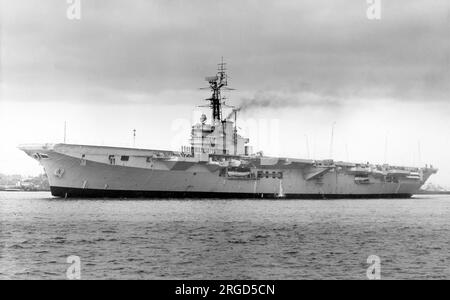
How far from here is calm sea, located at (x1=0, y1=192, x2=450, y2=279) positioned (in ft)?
48.4

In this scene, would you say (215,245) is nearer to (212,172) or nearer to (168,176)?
(168,176)

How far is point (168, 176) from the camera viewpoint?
1513 inches

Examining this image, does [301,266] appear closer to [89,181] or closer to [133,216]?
[133,216]

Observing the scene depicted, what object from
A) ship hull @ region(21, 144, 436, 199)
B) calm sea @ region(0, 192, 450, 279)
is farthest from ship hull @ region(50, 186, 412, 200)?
calm sea @ region(0, 192, 450, 279)

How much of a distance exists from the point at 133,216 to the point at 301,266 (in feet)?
41.5

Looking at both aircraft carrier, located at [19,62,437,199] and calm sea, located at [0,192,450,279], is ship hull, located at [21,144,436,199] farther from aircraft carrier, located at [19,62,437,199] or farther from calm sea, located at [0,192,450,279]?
calm sea, located at [0,192,450,279]

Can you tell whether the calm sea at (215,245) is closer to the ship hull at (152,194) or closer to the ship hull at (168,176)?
the ship hull at (168,176)

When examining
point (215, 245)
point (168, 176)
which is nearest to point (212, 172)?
point (168, 176)

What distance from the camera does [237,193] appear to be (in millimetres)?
42750

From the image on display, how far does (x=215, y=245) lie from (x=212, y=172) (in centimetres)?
2197

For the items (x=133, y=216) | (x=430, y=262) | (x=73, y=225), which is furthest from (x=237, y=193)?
(x=430, y=262)

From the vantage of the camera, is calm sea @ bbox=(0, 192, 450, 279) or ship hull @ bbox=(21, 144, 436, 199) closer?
calm sea @ bbox=(0, 192, 450, 279)

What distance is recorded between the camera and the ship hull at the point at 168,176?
117 ft

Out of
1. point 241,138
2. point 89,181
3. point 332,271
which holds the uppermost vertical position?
point 241,138
